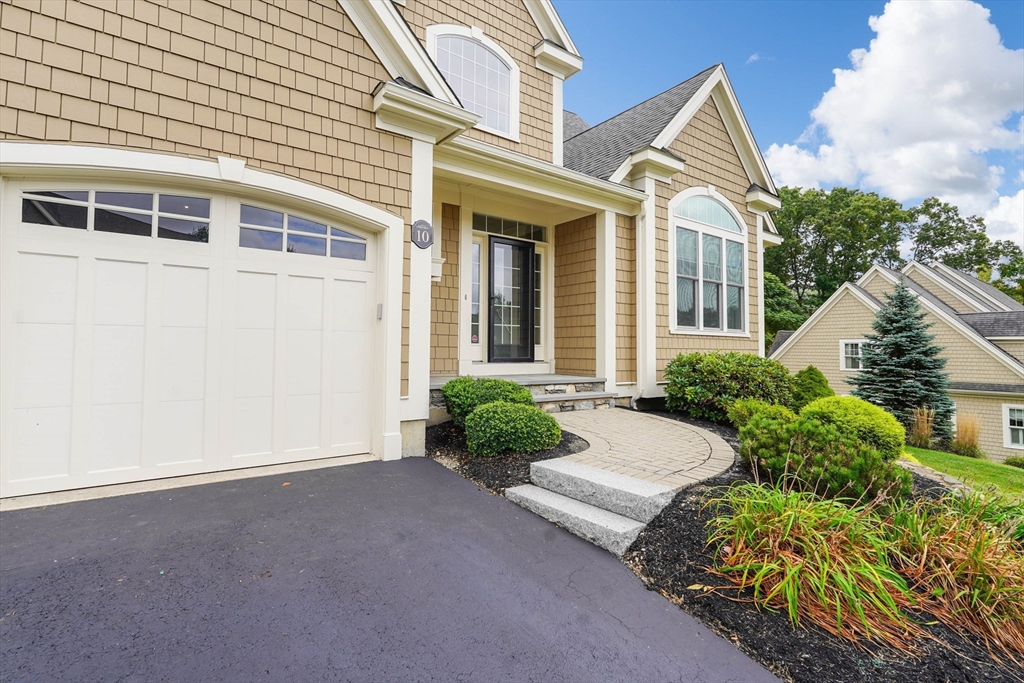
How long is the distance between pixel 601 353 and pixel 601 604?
517 centimetres

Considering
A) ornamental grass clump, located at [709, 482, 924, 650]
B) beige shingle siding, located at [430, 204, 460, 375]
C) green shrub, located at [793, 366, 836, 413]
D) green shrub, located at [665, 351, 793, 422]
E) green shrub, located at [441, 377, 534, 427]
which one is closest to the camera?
ornamental grass clump, located at [709, 482, 924, 650]

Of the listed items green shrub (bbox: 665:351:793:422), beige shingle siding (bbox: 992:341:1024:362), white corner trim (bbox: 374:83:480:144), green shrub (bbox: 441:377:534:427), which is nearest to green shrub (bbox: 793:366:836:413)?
green shrub (bbox: 665:351:793:422)

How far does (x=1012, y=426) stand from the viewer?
14.4m

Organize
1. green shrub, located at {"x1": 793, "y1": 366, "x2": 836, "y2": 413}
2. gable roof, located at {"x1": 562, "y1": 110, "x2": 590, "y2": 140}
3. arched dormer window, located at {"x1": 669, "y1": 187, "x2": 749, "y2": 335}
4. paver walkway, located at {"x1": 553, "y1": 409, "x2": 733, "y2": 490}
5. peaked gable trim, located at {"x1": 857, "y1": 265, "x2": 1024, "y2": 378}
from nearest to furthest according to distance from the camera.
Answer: paver walkway, located at {"x1": 553, "y1": 409, "x2": 733, "y2": 490} → green shrub, located at {"x1": 793, "y1": 366, "x2": 836, "y2": 413} → arched dormer window, located at {"x1": 669, "y1": 187, "x2": 749, "y2": 335} → gable roof, located at {"x1": 562, "y1": 110, "x2": 590, "y2": 140} → peaked gable trim, located at {"x1": 857, "y1": 265, "x2": 1024, "y2": 378}

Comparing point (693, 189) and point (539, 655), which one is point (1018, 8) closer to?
point (693, 189)

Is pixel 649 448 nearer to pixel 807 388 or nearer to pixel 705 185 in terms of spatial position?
pixel 807 388

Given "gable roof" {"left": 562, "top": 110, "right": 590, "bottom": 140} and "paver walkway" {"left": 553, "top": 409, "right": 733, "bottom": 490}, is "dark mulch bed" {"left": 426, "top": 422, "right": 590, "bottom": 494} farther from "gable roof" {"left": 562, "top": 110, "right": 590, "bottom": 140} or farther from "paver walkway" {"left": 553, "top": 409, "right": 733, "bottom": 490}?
"gable roof" {"left": 562, "top": 110, "right": 590, "bottom": 140}

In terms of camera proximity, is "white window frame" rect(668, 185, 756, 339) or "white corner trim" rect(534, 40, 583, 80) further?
"white window frame" rect(668, 185, 756, 339)

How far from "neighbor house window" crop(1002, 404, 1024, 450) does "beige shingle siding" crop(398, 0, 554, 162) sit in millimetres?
16971

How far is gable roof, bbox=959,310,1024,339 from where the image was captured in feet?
49.3

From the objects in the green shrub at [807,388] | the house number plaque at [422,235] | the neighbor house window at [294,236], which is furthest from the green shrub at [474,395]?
the green shrub at [807,388]

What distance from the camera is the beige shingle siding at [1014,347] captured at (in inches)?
579

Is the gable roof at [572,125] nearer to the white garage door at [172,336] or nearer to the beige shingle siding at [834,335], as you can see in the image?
the white garage door at [172,336]

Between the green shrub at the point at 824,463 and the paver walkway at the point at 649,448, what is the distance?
1.38ft
